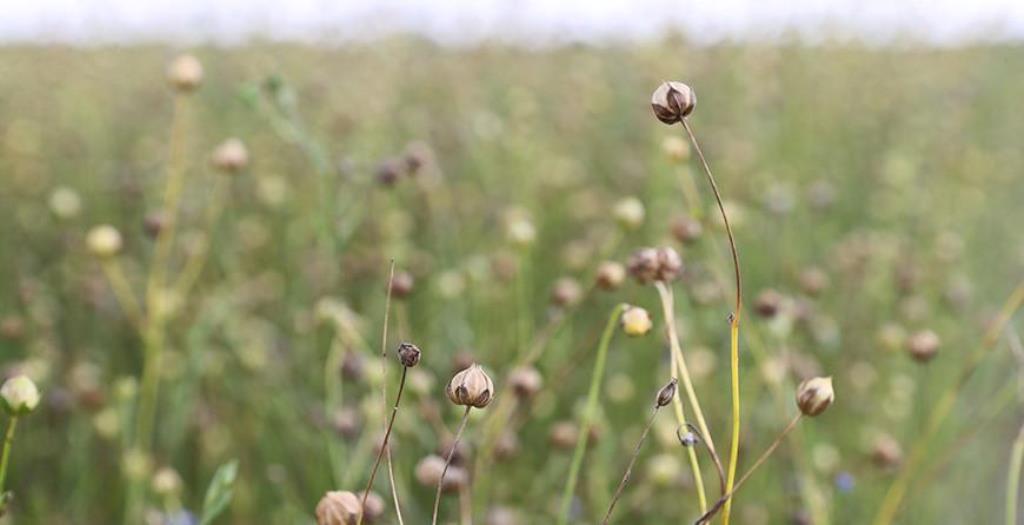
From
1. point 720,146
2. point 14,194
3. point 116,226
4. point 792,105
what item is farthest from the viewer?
point 792,105

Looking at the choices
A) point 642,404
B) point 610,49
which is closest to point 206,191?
point 642,404

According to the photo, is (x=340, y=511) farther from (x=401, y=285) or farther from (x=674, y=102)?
(x=401, y=285)

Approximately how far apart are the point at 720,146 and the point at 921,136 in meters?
0.55

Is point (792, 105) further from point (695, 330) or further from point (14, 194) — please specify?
point (14, 194)

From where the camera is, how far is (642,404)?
1.92m

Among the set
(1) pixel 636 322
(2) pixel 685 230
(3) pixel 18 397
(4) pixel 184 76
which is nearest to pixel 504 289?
(2) pixel 685 230

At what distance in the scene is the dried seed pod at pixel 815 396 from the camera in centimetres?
74

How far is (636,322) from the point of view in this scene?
3.04ft

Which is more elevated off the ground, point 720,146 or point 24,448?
point 720,146

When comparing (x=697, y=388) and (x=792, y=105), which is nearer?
(x=697, y=388)

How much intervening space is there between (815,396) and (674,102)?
213mm

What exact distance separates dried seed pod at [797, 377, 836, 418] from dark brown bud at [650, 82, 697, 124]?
0.20m

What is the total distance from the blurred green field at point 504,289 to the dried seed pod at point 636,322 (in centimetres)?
22

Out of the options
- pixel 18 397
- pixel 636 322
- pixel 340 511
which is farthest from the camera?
pixel 636 322
